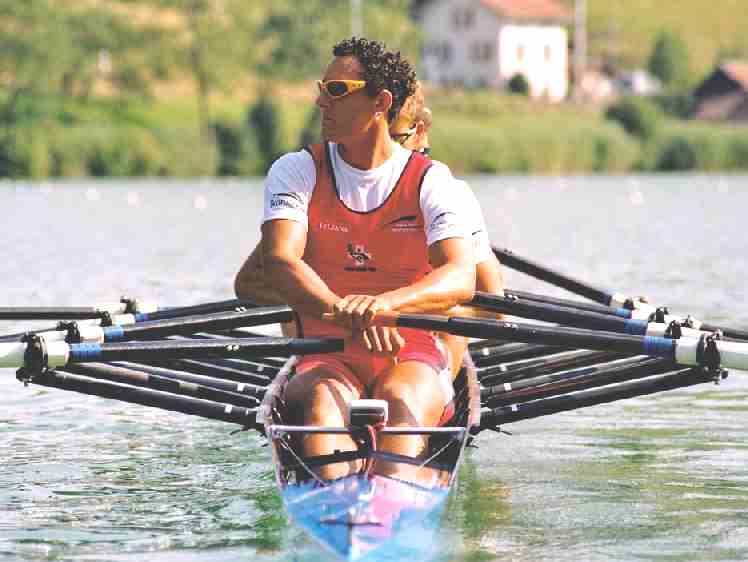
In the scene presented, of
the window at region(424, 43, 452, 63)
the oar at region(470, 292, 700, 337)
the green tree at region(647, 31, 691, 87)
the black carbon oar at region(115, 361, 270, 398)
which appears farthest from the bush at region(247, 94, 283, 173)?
the green tree at region(647, 31, 691, 87)

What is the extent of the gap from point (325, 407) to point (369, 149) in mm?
1261

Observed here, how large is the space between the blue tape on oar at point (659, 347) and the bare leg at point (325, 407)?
53.1 inches

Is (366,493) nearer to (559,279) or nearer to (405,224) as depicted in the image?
(405,224)

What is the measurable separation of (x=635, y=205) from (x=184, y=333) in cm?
3806

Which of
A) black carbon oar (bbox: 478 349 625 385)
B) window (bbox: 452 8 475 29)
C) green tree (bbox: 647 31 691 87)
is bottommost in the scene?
black carbon oar (bbox: 478 349 625 385)

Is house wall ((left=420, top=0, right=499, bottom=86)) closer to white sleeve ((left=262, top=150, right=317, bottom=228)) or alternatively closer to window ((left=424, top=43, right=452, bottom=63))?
window ((left=424, top=43, right=452, bottom=63))

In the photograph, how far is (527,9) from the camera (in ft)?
386

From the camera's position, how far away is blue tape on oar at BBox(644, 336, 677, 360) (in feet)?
26.5

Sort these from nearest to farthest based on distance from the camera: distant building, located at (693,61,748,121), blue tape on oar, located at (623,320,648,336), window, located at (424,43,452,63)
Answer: blue tape on oar, located at (623,320,648,336), distant building, located at (693,61,748,121), window, located at (424,43,452,63)

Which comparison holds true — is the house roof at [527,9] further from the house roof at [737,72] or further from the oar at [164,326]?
the oar at [164,326]

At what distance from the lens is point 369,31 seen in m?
86.2

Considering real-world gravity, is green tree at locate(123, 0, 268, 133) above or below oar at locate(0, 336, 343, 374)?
above

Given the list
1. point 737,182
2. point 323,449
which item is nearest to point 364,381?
point 323,449

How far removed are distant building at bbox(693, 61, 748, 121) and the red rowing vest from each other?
100 metres
